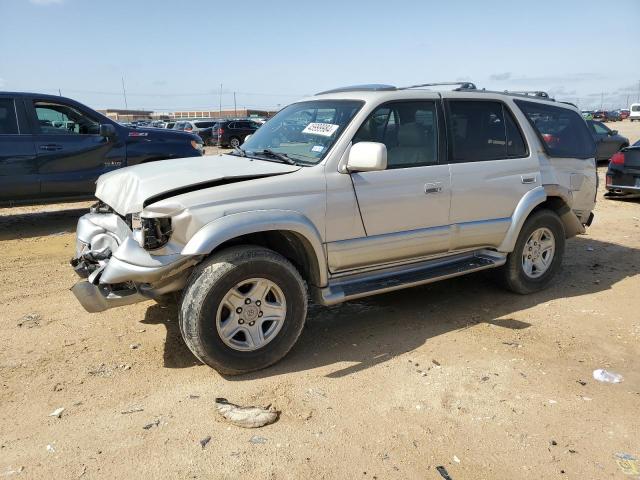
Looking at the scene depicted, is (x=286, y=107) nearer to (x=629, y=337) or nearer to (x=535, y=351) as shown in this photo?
(x=535, y=351)

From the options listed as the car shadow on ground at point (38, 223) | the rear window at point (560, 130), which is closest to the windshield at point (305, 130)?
the rear window at point (560, 130)

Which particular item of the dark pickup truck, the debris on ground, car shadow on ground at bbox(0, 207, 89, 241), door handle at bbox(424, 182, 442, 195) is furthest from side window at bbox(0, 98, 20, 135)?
door handle at bbox(424, 182, 442, 195)

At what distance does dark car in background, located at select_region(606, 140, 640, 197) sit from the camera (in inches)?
389

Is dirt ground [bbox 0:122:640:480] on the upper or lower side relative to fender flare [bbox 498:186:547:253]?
lower

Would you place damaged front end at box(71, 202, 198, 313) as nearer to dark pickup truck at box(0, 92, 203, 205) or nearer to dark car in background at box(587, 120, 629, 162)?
dark pickup truck at box(0, 92, 203, 205)

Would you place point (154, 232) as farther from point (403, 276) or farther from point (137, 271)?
point (403, 276)

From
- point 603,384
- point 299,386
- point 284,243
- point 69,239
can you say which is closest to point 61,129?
point 69,239

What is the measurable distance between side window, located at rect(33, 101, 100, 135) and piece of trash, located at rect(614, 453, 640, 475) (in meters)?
7.81

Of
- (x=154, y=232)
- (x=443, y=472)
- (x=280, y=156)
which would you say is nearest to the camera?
(x=443, y=472)

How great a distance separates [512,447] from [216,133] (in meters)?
27.6

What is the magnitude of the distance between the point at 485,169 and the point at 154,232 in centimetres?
285

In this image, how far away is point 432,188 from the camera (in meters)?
4.18

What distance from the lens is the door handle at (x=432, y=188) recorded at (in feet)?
13.6

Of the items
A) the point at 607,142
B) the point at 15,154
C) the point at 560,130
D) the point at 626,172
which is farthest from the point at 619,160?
the point at 15,154
